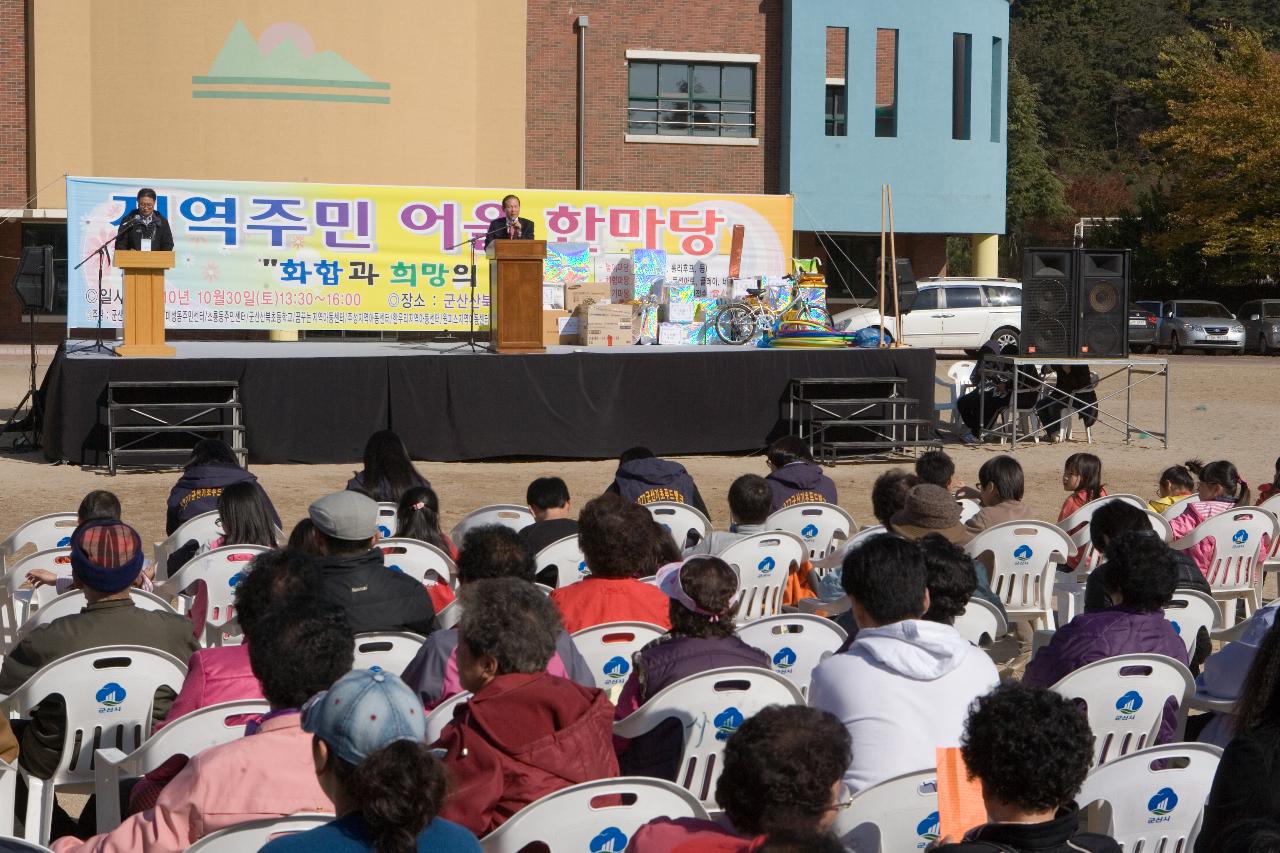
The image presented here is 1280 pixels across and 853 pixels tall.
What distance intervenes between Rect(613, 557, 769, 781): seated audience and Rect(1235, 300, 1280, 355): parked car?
104 ft

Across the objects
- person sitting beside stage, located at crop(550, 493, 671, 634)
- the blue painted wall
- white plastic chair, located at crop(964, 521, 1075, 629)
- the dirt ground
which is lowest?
the dirt ground

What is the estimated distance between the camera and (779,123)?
2944 cm

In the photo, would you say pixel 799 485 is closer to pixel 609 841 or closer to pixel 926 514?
pixel 926 514

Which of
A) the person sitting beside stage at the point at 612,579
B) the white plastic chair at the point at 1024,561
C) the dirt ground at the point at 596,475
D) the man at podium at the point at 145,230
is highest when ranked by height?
the man at podium at the point at 145,230

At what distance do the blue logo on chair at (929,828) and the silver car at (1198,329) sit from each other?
3147 cm

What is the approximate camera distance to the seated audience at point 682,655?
3781 millimetres

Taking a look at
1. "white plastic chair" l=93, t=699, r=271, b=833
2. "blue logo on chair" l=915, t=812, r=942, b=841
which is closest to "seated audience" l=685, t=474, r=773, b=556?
"white plastic chair" l=93, t=699, r=271, b=833

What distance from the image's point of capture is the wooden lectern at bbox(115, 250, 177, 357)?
42.8 feet

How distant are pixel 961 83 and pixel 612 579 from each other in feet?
90.8

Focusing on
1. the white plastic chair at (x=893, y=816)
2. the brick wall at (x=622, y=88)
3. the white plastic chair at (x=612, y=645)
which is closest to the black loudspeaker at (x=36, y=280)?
the white plastic chair at (x=612, y=645)

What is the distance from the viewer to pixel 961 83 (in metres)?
30.6

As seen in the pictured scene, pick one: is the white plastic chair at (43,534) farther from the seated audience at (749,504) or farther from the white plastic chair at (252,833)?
the white plastic chair at (252,833)

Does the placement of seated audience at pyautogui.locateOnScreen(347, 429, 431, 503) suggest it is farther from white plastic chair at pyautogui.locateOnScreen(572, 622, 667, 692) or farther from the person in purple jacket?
the person in purple jacket

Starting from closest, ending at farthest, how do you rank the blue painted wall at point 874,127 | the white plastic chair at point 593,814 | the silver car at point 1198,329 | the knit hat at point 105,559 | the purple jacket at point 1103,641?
the white plastic chair at point 593,814
the purple jacket at point 1103,641
the knit hat at point 105,559
the blue painted wall at point 874,127
the silver car at point 1198,329
